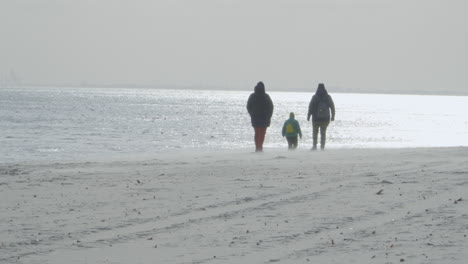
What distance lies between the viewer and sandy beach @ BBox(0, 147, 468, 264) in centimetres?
754

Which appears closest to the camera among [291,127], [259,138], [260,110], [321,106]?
[260,110]

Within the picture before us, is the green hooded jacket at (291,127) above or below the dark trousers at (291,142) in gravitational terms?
above

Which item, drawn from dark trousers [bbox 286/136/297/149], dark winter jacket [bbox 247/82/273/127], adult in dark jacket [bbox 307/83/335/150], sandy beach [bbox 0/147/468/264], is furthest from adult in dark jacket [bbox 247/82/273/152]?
sandy beach [bbox 0/147/468/264]

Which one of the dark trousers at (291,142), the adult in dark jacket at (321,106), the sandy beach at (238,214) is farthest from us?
the dark trousers at (291,142)

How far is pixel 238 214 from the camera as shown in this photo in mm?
9484

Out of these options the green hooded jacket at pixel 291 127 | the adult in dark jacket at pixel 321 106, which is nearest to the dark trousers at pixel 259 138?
the adult in dark jacket at pixel 321 106

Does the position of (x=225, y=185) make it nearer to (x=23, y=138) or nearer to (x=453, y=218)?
(x=453, y=218)

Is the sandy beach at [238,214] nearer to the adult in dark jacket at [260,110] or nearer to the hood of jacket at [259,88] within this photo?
the adult in dark jacket at [260,110]

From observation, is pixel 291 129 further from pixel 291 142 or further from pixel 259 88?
pixel 259 88

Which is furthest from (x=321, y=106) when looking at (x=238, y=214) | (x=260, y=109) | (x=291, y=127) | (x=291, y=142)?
(x=238, y=214)

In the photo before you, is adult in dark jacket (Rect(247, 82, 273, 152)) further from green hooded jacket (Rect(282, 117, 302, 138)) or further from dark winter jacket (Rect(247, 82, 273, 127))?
green hooded jacket (Rect(282, 117, 302, 138))

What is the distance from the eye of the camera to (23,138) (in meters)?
49.3

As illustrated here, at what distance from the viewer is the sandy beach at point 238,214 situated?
24.7 feet

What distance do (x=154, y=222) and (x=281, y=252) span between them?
83.7 inches
